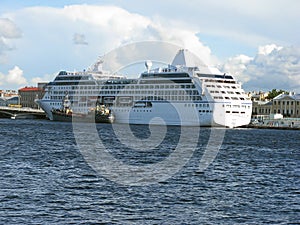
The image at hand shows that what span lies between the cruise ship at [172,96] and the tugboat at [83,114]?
108 centimetres

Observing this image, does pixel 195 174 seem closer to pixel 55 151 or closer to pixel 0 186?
pixel 0 186

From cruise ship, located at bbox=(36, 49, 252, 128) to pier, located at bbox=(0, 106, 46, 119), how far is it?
2502 centimetres

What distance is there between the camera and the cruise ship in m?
99.5

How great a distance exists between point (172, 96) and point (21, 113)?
59306 millimetres

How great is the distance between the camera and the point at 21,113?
152 metres

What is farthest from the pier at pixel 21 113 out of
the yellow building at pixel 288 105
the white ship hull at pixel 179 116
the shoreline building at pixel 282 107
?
the yellow building at pixel 288 105

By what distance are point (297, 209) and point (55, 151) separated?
25770 millimetres

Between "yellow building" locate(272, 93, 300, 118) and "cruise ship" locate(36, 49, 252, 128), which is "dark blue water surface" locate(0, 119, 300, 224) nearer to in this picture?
"cruise ship" locate(36, 49, 252, 128)

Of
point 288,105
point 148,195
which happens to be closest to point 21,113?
point 288,105

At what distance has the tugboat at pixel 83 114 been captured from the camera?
113938 millimetres

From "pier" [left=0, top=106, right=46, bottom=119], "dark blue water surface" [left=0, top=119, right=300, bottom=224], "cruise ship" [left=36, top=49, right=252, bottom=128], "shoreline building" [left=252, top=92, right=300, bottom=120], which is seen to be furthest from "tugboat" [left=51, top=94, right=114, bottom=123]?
"dark blue water surface" [left=0, top=119, right=300, bottom=224]

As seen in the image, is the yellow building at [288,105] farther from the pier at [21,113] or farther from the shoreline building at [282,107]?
the pier at [21,113]

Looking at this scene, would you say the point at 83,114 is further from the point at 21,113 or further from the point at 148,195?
the point at 148,195

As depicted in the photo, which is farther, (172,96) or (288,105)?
(288,105)
